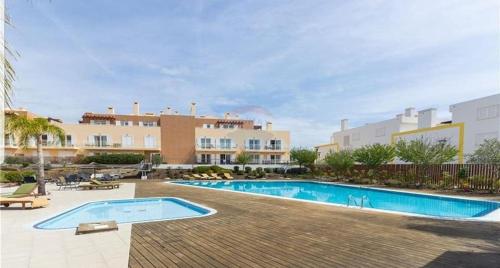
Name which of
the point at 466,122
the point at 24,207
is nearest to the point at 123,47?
the point at 24,207

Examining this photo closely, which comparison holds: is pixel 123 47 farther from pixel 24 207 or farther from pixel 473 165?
pixel 473 165

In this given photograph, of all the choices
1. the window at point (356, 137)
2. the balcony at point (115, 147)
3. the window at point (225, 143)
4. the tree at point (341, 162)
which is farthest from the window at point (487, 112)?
the balcony at point (115, 147)

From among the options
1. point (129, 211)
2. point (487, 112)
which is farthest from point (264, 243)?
point (487, 112)

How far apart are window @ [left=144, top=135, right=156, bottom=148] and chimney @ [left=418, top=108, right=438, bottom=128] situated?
36123 mm

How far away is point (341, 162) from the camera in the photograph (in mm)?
29016

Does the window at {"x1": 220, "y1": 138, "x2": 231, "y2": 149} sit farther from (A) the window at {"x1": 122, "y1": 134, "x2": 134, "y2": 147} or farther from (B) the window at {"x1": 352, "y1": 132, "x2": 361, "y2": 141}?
(B) the window at {"x1": 352, "y1": 132, "x2": 361, "y2": 141}

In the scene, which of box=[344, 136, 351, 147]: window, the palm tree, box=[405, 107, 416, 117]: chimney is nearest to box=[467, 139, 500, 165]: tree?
box=[405, 107, 416, 117]: chimney

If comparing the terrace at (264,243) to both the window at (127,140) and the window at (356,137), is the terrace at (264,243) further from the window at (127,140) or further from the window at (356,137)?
the window at (356,137)

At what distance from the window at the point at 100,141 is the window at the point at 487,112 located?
4450 centimetres

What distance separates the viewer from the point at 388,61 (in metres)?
16.4

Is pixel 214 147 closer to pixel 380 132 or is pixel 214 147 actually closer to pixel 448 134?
pixel 380 132

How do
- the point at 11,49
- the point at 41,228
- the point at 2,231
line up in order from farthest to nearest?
the point at 41,228 → the point at 2,231 → the point at 11,49

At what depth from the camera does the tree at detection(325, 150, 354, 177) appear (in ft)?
94.8

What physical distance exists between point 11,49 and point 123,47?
15302 millimetres
